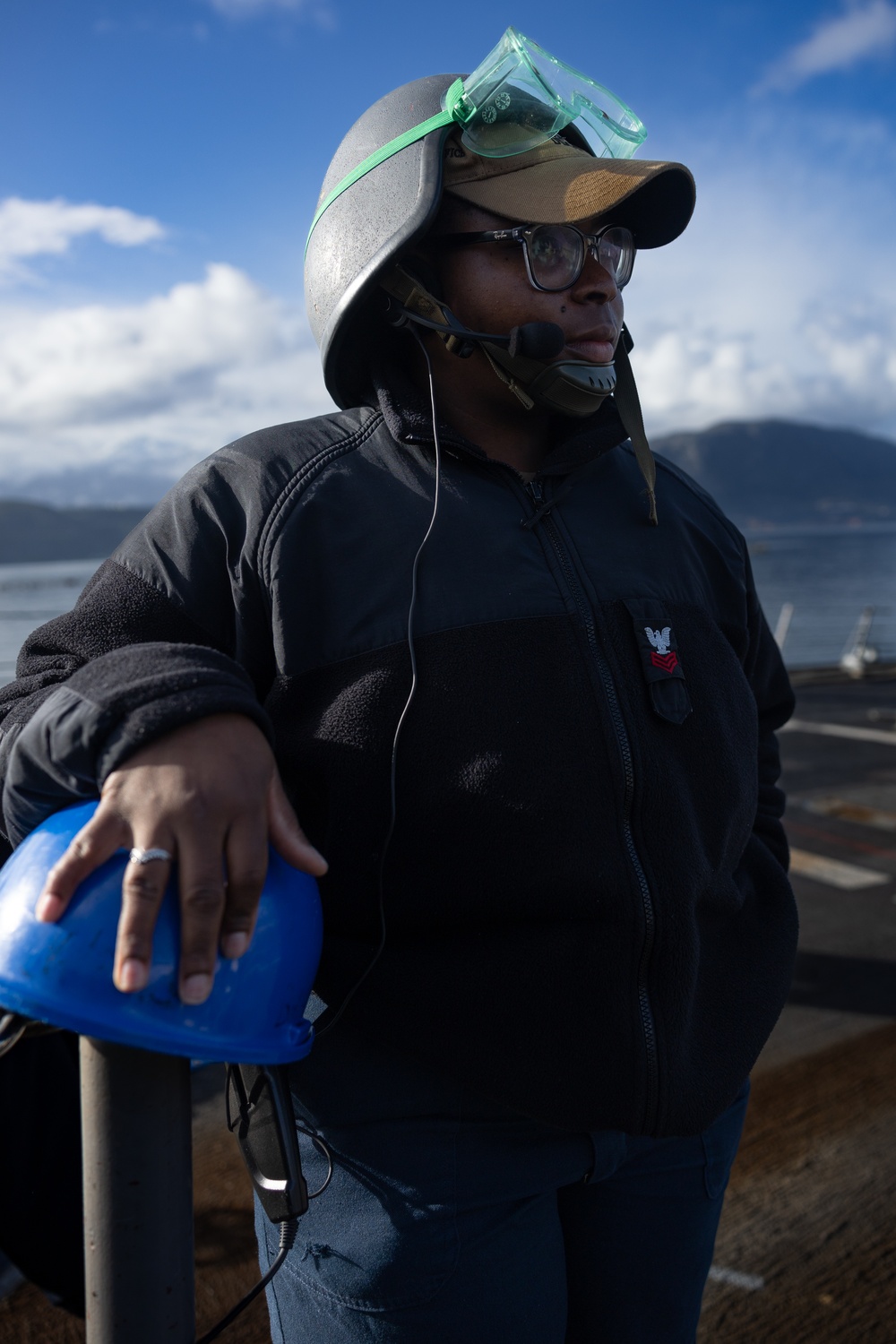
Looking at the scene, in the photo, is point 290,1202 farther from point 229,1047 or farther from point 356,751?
point 356,751

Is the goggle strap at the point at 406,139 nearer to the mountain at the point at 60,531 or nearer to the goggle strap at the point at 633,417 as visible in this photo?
the goggle strap at the point at 633,417

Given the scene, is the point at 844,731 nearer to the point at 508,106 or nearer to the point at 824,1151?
the point at 824,1151

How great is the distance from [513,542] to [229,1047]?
0.84 m

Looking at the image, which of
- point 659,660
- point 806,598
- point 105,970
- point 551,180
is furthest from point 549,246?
point 806,598

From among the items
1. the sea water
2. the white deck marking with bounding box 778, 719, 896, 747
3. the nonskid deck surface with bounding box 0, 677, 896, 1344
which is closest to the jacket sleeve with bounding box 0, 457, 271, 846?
the nonskid deck surface with bounding box 0, 677, 896, 1344

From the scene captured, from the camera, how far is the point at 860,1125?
373 cm

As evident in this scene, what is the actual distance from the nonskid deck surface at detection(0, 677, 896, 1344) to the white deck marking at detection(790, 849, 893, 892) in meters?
0.59

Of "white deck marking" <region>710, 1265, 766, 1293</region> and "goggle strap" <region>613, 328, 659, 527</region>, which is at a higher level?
"goggle strap" <region>613, 328, 659, 527</region>

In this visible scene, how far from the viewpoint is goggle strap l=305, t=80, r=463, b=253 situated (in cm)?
175

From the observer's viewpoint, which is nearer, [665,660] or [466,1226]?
[466,1226]

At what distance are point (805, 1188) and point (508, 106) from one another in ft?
11.0

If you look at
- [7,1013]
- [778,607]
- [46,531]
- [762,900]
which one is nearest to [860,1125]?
[762,900]

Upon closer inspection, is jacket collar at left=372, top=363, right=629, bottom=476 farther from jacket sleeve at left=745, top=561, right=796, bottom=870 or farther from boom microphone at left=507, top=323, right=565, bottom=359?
jacket sleeve at left=745, top=561, right=796, bottom=870

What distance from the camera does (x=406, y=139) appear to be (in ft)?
5.81
